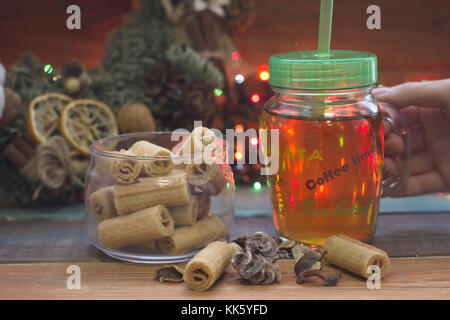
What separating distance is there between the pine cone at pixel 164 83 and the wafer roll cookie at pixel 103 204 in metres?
0.34

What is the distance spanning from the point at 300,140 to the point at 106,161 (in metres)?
0.25

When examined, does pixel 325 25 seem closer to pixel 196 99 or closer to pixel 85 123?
pixel 196 99

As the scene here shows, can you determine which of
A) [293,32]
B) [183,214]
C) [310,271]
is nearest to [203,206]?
[183,214]

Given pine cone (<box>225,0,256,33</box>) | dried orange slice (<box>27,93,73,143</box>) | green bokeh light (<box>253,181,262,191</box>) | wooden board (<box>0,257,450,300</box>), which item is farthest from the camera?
pine cone (<box>225,0,256,33</box>)

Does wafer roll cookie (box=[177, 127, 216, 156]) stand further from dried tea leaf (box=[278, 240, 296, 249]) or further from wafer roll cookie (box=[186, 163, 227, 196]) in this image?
dried tea leaf (box=[278, 240, 296, 249])

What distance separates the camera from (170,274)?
0.69 meters

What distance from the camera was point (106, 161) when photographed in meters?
0.75

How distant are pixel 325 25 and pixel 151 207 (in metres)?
0.32

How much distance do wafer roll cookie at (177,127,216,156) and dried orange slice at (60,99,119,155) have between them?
0.99 feet

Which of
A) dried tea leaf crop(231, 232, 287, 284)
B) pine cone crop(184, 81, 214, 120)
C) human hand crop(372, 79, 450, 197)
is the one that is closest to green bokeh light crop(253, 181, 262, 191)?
pine cone crop(184, 81, 214, 120)

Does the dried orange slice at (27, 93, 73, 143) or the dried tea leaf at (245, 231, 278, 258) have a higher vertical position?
the dried orange slice at (27, 93, 73, 143)

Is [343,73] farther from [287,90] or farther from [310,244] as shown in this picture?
[310,244]

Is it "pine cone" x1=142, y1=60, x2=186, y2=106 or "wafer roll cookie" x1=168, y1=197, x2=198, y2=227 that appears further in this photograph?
"pine cone" x1=142, y1=60, x2=186, y2=106

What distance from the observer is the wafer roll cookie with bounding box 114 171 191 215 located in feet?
2.34
